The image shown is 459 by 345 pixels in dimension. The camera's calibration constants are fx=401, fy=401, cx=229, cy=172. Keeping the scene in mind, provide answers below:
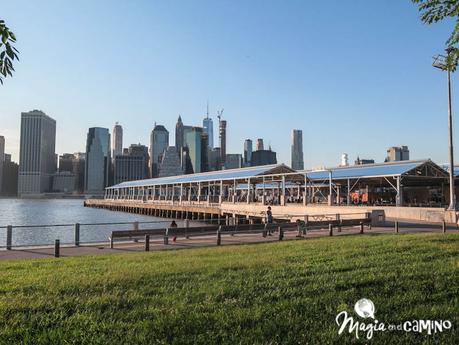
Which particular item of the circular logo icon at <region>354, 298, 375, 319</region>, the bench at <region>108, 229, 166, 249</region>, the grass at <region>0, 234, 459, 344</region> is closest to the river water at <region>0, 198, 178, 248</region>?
the bench at <region>108, 229, 166, 249</region>

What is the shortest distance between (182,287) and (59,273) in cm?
424

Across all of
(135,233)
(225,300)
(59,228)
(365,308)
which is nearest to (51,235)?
(59,228)

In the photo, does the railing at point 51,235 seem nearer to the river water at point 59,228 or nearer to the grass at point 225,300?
the river water at point 59,228

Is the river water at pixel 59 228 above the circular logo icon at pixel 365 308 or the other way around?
the other way around

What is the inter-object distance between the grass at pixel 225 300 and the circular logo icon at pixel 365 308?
4.5 inches

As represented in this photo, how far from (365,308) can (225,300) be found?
241 centimetres

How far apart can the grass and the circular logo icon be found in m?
0.11

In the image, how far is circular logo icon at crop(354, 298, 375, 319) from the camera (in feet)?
20.9

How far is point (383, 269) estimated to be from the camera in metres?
9.83

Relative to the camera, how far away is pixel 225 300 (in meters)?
7.24

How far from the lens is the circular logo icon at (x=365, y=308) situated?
6383 mm

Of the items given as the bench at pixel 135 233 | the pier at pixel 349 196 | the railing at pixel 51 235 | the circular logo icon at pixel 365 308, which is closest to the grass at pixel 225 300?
the circular logo icon at pixel 365 308

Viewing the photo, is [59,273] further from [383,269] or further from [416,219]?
[416,219]

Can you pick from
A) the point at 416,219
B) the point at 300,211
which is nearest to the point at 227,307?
the point at 416,219
